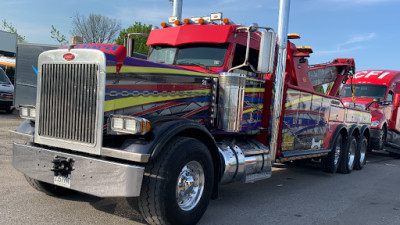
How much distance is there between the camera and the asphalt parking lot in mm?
4316

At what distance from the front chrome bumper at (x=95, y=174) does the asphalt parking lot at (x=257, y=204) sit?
23.8 inches

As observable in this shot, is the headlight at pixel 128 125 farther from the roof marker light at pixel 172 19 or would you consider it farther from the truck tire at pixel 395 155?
the truck tire at pixel 395 155

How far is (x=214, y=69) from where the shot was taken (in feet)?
17.2

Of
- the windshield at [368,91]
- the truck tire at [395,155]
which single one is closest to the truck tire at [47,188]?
the windshield at [368,91]

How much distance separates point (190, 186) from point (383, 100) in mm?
10190

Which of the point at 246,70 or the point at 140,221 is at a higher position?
the point at 246,70

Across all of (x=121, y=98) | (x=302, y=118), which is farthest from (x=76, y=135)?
(x=302, y=118)

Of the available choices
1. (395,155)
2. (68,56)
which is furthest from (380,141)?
(68,56)

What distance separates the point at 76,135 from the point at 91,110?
0.36 metres

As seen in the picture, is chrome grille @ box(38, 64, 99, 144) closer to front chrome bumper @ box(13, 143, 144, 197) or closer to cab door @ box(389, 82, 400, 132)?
front chrome bumper @ box(13, 143, 144, 197)

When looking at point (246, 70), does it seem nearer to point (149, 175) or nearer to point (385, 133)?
point (149, 175)

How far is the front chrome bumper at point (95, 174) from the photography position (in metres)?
3.49

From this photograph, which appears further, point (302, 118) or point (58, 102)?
Result: point (302, 118)

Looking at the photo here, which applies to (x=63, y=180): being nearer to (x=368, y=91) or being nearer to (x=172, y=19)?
(x=172, y=19)
